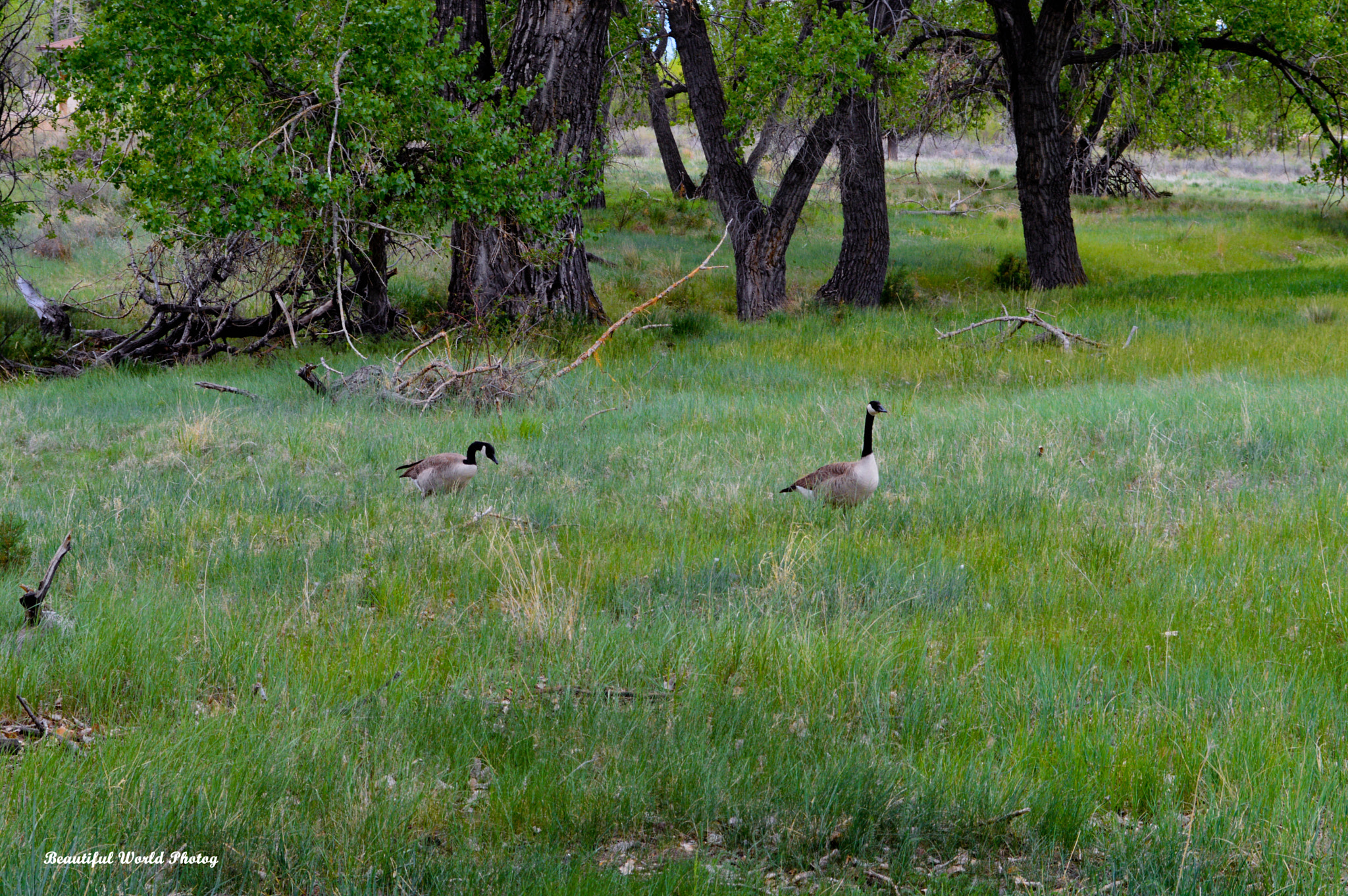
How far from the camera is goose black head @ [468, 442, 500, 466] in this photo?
7.11m

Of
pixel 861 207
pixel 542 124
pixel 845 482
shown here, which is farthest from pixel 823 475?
pixel 861 207

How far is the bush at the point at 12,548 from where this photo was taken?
514 cm

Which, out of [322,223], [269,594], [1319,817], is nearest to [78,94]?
[322,223]

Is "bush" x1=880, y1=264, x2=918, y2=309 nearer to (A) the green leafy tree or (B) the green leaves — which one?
(A) the green leafy tree

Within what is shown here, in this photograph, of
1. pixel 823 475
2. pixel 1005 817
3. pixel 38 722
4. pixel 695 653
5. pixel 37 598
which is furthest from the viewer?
pixel 823 475

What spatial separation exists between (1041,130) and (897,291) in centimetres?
384

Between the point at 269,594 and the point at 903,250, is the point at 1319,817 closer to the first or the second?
the point at 269,594

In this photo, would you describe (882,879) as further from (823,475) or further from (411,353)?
(411,353)

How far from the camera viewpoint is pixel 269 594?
5.06 meters

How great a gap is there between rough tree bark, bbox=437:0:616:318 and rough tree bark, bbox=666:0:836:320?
2781 millimetres

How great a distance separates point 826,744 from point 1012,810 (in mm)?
642

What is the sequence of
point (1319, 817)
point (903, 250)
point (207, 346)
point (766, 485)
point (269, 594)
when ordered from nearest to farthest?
1. point (1319, 817)
2. point (269, 594)
3. point (766, 485)
4. point (207, 346)
5. point (903, 250)

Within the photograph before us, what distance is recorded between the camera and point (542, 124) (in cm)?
1366

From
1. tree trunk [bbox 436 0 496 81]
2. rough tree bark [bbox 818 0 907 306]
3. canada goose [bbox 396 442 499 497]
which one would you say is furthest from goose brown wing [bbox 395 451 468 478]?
rough tree bark [bbox 818 0 907 306]
